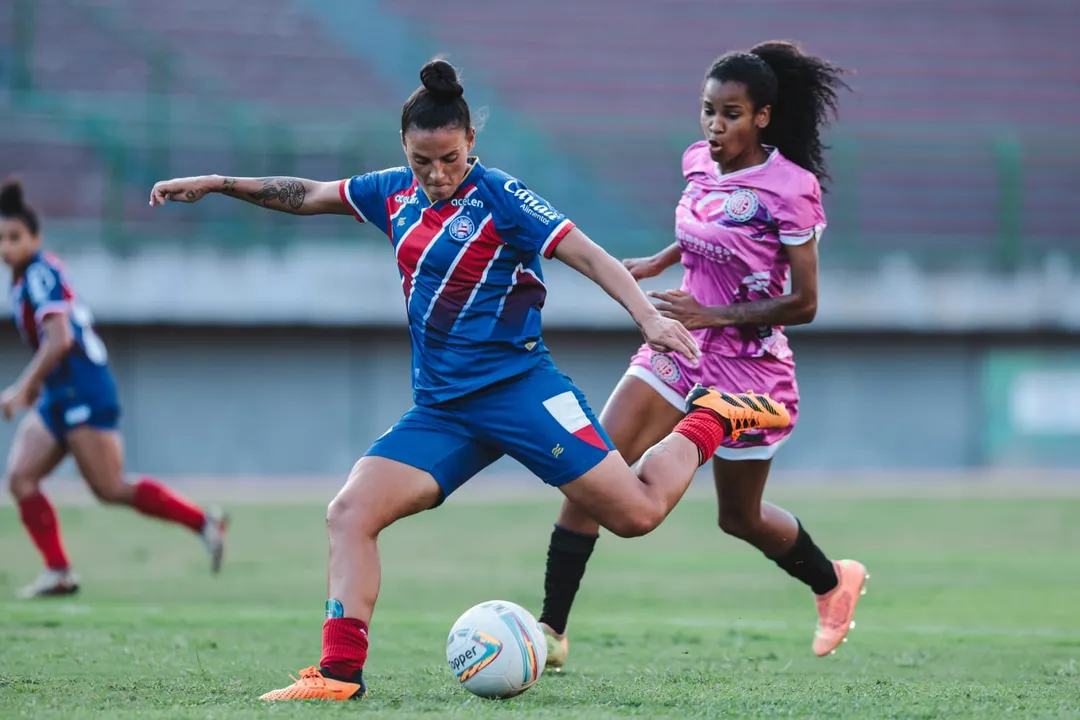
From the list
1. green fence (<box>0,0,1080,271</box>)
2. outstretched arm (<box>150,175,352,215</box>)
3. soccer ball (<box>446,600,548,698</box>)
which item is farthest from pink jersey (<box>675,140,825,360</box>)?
green fence (<box>0,0,1080,271</box>)

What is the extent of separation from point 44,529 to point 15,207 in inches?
78.9

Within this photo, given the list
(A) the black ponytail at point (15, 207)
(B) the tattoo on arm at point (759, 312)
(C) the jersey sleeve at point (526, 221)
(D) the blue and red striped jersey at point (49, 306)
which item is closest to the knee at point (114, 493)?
(D) the blue and red striped jersey at point (49, 306)

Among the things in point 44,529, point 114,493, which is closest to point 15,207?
point 114,493

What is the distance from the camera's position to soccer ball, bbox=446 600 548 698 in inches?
196

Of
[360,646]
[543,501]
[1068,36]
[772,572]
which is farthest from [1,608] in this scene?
[1068,36]

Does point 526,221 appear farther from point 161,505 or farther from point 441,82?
point 161,505

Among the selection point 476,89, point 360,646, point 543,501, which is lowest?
point 543,501

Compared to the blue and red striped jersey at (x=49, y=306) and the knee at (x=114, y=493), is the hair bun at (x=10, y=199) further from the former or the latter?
the knee at (x=114, y=493)

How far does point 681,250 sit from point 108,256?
1212 cm

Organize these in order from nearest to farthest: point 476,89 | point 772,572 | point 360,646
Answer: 1. point 360,646
2. point 772,572
3. point 476,89

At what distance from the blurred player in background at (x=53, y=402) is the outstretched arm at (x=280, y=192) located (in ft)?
12.8

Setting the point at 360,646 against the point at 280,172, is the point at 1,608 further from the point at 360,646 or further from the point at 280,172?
the point at 280,172

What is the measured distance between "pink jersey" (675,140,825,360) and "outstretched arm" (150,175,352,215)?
4.72ft

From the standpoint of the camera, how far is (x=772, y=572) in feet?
34.2
